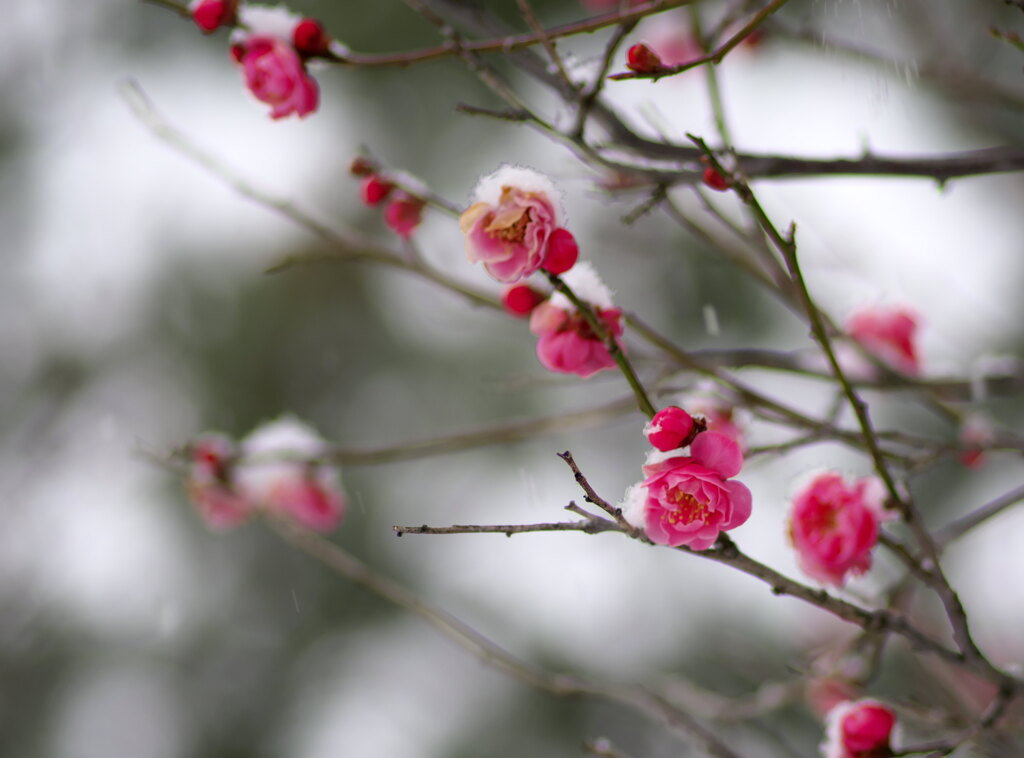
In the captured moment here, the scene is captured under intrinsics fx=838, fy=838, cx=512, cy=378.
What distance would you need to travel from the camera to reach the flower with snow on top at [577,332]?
79cm

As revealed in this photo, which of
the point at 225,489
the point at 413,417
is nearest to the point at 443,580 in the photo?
the point at 413,417

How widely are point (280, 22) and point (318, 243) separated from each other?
4.15 m

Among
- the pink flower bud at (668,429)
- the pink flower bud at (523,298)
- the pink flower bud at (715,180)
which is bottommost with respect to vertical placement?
the pink flower bud at (668,429)

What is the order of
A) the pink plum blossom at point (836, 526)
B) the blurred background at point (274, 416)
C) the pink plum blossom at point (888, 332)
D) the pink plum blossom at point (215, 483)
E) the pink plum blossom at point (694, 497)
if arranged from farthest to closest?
the blurred background at point (274, 416) < the pink plum blossom at point (215, 483) < the pink plum blossom at point (888, 332) < the pink plum blossom at point (836, 526) < the pink plum blossom at point (694, 497)

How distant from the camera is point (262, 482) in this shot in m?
1.52

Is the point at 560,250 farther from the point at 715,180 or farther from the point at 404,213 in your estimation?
the point at 404,213

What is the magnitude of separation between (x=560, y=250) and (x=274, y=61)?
45 cm

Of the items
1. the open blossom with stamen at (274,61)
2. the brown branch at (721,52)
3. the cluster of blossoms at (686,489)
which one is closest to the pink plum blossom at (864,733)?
the cluster of blossoms at (686,489)

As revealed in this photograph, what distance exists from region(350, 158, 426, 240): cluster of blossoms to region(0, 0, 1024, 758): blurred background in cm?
350

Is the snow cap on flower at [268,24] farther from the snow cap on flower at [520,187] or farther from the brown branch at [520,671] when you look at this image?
the brown branch at [520,671]

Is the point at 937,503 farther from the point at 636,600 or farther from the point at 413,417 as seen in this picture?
the point at 413,417

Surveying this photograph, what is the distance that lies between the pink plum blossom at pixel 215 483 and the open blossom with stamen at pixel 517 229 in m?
0.91

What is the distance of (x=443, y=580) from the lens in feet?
17.3

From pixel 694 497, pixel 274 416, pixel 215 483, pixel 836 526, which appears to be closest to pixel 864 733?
pixel 836 526
